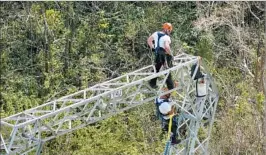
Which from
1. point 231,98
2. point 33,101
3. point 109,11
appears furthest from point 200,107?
point 109,11

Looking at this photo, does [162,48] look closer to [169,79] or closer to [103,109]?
[169,79]

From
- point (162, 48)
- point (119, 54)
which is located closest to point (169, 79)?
point (162, 48)

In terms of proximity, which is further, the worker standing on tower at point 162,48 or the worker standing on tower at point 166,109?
the worker standing on tower at point 166,109

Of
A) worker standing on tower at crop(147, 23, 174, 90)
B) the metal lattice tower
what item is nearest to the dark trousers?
worker standing on tower at crop(147, 23, 174, 90)

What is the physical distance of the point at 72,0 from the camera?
22625 mm

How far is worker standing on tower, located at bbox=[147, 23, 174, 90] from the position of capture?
12547 millimetres

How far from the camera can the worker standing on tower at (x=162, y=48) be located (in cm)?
1255

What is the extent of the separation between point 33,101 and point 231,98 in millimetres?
6773

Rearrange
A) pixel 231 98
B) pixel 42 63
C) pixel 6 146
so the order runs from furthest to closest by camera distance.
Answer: pixel 42 63
pixel 231 98
pixel 6 146

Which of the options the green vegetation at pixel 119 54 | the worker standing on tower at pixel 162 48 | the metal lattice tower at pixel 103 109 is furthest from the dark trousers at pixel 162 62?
the green vegetation at pixel 119 54

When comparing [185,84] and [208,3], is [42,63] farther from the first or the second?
[185,84]

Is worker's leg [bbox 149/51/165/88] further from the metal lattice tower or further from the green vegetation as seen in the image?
the green vegetation

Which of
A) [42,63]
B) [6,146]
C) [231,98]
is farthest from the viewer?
[42,63]

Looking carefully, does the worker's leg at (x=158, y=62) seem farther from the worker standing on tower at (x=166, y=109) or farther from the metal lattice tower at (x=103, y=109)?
the worker standing on tower at (x=166, y=109)
